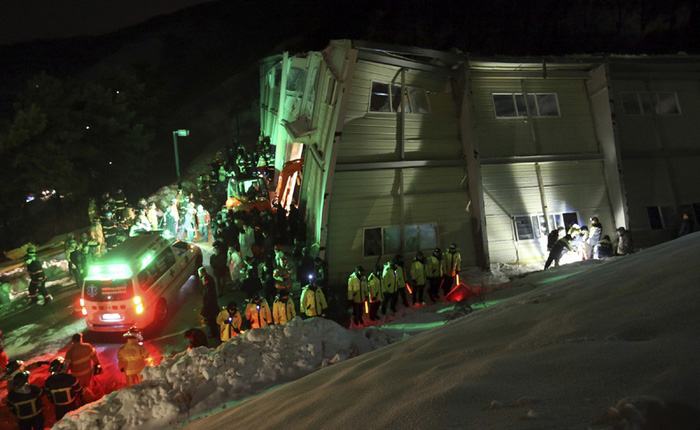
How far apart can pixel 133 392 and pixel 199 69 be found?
59631 millimetres

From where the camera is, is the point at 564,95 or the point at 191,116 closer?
the point at 564,95

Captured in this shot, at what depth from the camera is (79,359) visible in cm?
838

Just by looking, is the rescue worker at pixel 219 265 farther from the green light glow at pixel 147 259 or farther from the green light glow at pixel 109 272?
the green light glow at pixel 109 272

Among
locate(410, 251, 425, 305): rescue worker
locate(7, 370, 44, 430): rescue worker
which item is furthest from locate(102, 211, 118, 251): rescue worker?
locate(410, 251, 425, 305): rescue worker

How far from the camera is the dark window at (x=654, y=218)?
53.5 feet

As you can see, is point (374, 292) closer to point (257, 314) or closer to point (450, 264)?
point (450, 264)

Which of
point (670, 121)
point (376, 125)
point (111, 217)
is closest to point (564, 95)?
point (670, 121)

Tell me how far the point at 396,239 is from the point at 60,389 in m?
10.6

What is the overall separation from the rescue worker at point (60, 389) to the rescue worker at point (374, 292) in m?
7.02

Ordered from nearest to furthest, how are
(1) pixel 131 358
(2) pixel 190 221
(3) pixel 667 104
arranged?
(1) pixel 131 358 → (3) pixel 667 104 → (2) pixel 190 221

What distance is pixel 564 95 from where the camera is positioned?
16672 millimetres

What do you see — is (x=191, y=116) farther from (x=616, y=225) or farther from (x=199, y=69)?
(x=616, y=225)

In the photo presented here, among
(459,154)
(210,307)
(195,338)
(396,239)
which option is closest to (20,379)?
(195,338)

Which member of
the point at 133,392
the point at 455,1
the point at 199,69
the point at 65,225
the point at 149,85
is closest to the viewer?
the point at 133,392
